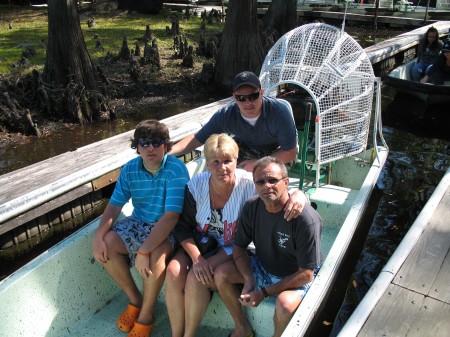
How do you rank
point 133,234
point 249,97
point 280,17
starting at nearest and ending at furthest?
point 133,234 < point 249,97 < point 280,17

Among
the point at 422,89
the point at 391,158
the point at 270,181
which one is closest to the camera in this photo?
the point at 270,181

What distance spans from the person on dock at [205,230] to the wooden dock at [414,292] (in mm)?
932

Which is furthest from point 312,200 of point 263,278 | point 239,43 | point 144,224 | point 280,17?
point 280,17

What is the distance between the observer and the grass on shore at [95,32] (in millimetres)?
11570

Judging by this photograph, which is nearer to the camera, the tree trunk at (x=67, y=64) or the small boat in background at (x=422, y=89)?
the tree trunk at (x=67, y=64)

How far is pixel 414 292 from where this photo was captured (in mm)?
3393

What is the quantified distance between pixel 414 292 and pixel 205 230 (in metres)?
1.58

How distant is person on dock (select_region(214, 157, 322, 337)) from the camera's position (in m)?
2.66

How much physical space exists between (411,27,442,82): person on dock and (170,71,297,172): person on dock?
6845 millimetres

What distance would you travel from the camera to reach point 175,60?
12.1 m

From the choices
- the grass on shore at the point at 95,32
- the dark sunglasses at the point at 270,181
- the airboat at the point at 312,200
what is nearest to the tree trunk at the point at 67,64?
the grass on shore at the point at 95,32

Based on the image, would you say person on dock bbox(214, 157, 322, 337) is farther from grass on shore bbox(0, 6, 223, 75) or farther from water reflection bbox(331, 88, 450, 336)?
grass on shore bbox(0, 6, 223, 75)

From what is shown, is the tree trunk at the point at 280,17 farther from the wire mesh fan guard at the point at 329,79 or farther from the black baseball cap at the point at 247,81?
the black baseball cap at the point at 247,81

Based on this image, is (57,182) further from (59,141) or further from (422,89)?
(422,89)
